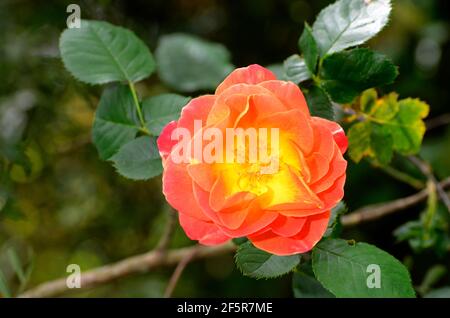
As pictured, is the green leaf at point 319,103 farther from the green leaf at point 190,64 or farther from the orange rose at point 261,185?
the green leaf at point 190,64

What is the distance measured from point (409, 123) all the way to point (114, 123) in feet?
1.11

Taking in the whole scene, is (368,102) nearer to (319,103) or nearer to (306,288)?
(319,103)

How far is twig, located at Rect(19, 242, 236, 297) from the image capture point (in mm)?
846

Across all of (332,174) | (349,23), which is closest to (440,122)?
(349,23)

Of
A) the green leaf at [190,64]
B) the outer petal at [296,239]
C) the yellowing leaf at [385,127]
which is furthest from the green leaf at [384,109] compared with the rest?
the green leaf at [190,64]

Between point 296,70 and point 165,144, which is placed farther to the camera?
point 296,70

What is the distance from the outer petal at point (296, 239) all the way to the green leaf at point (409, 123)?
0.22 m

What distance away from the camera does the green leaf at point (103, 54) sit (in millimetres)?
679

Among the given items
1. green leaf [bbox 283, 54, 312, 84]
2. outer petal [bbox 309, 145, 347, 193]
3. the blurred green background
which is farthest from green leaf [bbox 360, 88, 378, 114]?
the blurred green background

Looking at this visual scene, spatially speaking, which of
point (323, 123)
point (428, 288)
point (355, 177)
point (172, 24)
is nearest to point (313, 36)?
point (323, 123)

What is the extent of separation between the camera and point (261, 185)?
53 centimetres

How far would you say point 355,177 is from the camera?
128cm
